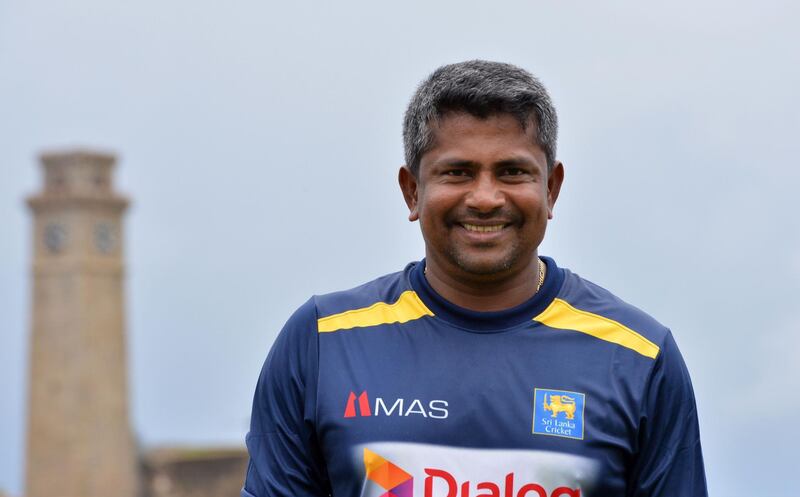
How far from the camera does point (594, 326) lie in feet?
9.72

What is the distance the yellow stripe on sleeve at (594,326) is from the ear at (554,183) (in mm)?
193

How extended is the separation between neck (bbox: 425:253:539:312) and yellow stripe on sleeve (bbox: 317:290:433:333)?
0.06m

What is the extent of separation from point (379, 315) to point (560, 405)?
42 cm

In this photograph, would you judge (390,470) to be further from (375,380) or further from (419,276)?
(419,276)

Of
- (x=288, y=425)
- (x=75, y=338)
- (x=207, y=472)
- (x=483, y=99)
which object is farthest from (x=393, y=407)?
(x=75, y=338)

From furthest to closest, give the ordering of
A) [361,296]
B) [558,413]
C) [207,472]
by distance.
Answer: [207,472], [361,296], [558,413]

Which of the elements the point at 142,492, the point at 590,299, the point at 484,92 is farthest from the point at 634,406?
the point at 142,492

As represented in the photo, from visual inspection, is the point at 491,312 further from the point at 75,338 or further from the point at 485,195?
the point at 75,338

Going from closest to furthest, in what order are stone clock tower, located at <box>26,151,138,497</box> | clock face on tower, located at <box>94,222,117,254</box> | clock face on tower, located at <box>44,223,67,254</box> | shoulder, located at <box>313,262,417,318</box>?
shoulder, located at <box>313,262,417,318</box> → stone clock tower, located at <box>26,151,138,497</box> → clock face on tower, located at <box>44,223,67,254</box> → clock face on tower, located at <box>94,222,117,254</box>

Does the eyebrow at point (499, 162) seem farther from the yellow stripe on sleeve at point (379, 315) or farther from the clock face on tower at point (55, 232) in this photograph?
the clock face on tower at point (55, 232)

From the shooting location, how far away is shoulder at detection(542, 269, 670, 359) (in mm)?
2947

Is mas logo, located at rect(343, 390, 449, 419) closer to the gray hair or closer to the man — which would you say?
the man

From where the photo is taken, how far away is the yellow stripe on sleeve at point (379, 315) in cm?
300

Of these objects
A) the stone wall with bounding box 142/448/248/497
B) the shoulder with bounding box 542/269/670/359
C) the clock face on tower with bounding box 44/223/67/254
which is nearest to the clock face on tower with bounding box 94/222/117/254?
the clock face on tower with bounding box 44/223/67/254
